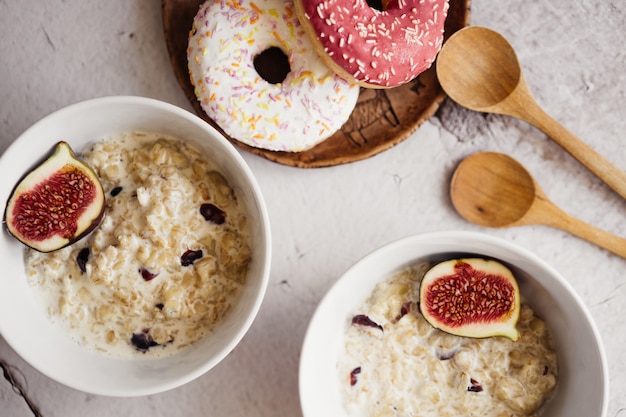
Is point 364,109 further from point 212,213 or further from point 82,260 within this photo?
point 82,260

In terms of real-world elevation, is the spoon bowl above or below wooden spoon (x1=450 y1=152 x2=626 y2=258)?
above

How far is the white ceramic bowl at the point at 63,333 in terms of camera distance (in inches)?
54.0

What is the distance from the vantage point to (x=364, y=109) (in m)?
1.67

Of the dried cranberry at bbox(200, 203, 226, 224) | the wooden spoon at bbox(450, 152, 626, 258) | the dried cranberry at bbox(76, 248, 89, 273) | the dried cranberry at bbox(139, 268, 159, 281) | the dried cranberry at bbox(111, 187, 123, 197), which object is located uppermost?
the dried cranberry at bbox(111, 187, 123, 197)

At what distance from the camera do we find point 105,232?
1502mm

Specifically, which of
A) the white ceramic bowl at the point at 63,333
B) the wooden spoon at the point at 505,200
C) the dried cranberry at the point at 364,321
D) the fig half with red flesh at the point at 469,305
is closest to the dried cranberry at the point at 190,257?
the white ceramic bowl at the point at 63,333

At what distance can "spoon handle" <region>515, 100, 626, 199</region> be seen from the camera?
1.64 meters

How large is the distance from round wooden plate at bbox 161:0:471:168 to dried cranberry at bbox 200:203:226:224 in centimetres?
19

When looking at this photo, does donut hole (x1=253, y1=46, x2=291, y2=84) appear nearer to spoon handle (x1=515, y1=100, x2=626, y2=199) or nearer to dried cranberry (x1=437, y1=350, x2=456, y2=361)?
spoon handle (x1=515, y1=100, x2=626, y2=199)

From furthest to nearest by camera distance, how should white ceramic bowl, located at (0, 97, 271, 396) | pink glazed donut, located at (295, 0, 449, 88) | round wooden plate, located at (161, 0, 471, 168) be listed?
round wooden plate, located at (161, 0, 471, 168)
pink glazed donut, located at (295, 0, 449, 88)
white ceramic bowl, located at (0, 97, 271, 396)

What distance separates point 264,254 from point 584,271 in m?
0.88

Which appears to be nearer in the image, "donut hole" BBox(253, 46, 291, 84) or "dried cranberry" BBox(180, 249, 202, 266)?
"dried cranberry" BBox(180, 249, 202, 266)

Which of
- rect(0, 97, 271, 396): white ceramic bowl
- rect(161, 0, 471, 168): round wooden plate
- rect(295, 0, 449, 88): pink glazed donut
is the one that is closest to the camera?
rect(0, 97, 271, 396): white ceramic bowl

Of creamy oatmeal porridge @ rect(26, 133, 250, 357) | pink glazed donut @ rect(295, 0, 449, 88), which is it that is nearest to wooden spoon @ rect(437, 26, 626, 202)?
pink glazed donut @ rect(295, 0, 449, 88)
